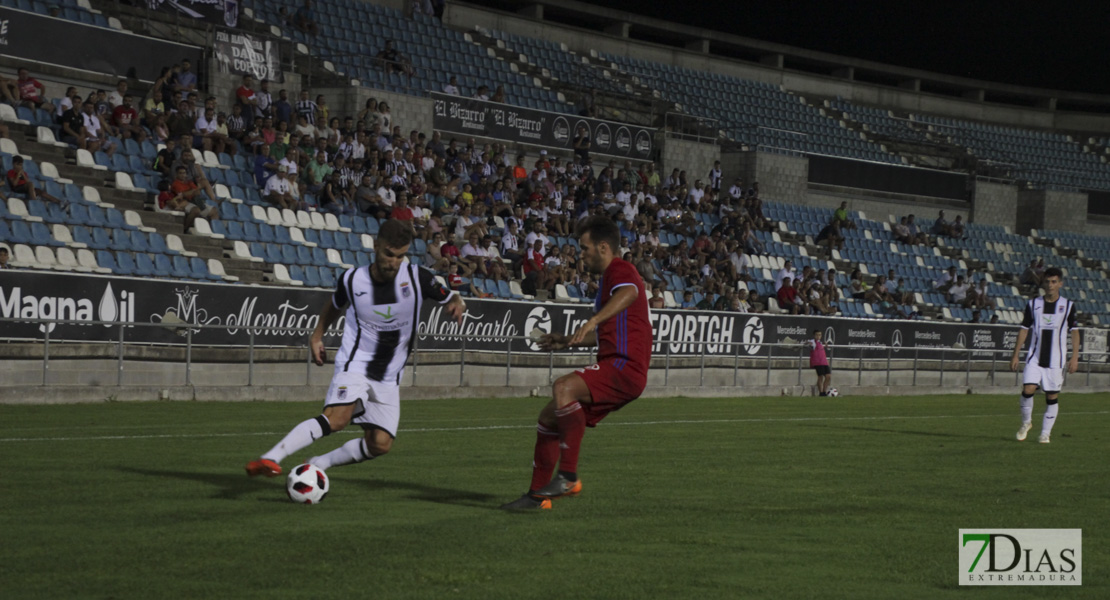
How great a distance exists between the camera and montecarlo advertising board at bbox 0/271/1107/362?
19.6 metres

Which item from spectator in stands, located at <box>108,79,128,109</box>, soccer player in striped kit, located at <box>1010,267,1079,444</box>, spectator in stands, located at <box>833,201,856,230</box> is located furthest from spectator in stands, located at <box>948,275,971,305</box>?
spectator in stands, located at <box>108,79,128,109</box>

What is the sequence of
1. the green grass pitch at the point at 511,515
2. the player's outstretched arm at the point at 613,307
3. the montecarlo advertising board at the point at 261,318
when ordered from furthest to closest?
1. the montecarlo advertising board at the point at 261,318
2. the player's outstretched arm at the point at 613,307
3. the green grass pitch at the point at 511,515

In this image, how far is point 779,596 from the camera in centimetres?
620

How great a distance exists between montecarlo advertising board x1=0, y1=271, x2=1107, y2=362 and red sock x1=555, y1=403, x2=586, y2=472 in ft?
41.7

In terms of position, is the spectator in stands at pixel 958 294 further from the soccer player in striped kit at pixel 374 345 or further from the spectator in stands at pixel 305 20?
the soccer player in striped kit at pixel 374 345

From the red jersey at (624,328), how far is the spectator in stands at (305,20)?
85.4ft

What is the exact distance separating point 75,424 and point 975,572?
37.8 feet

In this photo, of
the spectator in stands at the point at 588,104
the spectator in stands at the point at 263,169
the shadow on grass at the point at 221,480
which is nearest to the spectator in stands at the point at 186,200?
the spectator in stands at the point at 263,169

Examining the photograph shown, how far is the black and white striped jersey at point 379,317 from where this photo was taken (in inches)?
356

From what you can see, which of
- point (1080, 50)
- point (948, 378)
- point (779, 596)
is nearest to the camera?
point (779, 596)

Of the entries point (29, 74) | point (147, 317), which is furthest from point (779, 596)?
point (29, 74)

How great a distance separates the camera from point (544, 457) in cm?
907

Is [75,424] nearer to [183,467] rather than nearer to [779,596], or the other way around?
[183,467]

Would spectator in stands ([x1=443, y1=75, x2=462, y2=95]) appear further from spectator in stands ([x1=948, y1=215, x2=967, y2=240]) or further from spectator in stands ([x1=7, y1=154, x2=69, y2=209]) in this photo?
spectator in stands ([x1=948, y1=215, x2=967, y2=240])
